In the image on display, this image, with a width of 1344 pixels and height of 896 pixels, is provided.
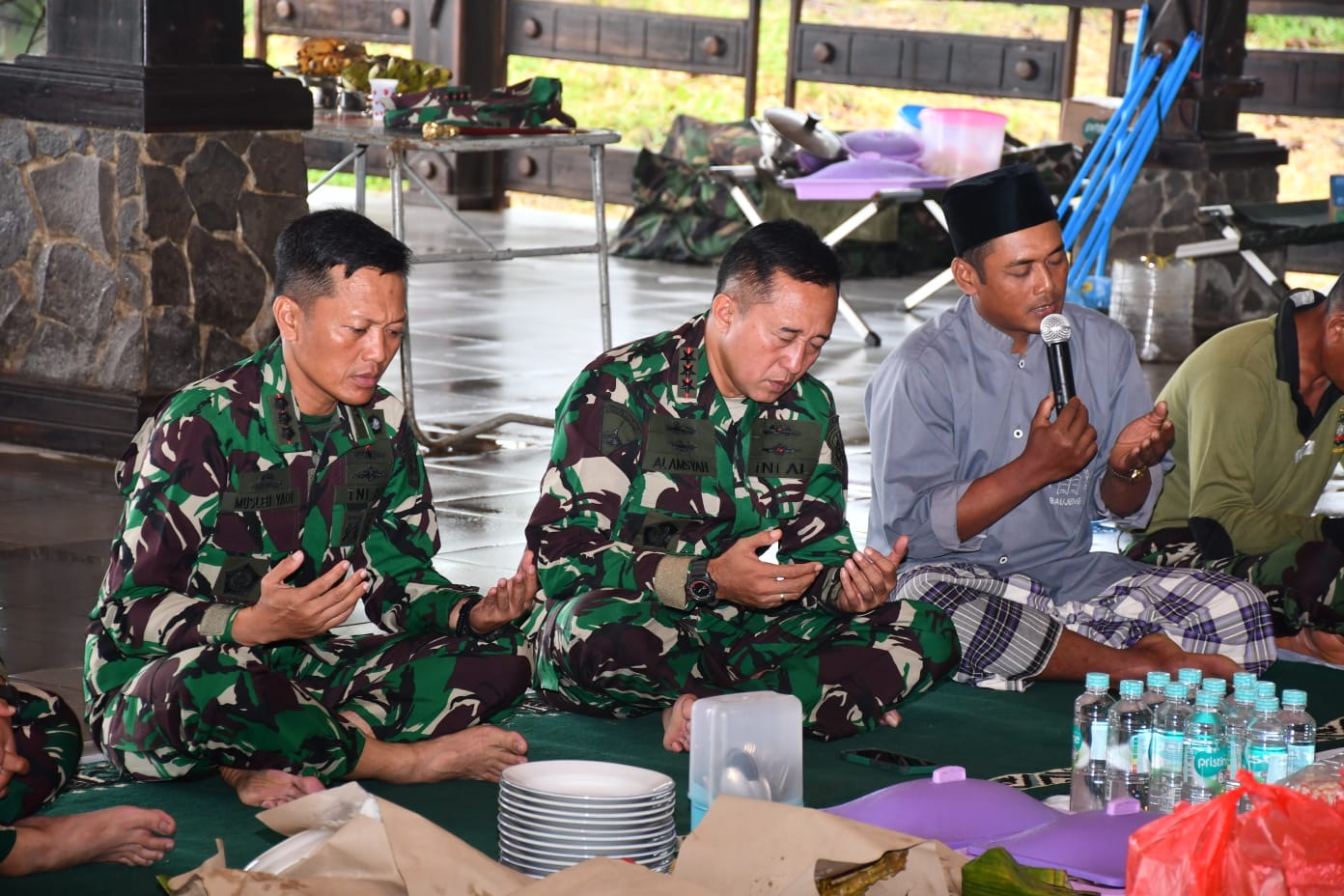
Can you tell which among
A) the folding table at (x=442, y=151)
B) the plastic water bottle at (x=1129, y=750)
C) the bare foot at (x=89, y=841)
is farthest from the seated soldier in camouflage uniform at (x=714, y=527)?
the folding table at (x=442, y=151)

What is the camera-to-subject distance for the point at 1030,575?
3939mm

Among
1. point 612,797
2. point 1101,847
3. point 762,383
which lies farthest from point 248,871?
point 762,383

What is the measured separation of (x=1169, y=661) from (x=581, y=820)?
1.59m

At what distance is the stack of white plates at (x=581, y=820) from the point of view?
2588 millimetres

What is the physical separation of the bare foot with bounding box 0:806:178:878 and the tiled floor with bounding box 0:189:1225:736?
0.95 metres

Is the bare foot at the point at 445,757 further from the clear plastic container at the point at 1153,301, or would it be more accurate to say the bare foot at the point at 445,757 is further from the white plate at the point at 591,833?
the clear plastic container at the point at 1153,301

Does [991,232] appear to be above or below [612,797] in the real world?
above

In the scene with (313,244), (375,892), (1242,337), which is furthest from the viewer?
(1242,337)

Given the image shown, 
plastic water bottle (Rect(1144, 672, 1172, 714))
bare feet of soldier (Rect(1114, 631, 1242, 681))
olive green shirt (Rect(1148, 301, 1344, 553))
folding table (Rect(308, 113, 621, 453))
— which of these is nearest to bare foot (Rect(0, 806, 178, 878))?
plastic water bottle (Rect(1144, 672, 1172, 714))

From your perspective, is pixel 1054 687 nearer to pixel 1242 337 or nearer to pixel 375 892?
pixel 1242 337

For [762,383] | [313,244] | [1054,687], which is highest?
[313,244]

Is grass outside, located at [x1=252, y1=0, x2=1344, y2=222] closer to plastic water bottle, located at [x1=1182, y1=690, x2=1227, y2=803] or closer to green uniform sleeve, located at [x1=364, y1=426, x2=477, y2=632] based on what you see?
green uniform sleeve, located at [x1=364, y1=426, x2=477, y2=632]

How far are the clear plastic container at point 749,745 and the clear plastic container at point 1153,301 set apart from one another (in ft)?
18.9

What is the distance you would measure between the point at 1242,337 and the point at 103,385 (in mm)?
3377
